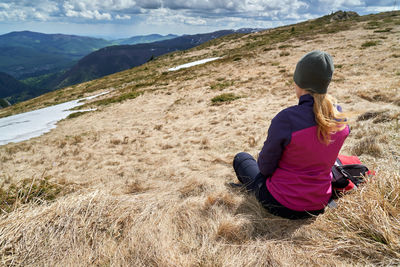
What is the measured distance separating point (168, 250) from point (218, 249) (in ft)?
1.93

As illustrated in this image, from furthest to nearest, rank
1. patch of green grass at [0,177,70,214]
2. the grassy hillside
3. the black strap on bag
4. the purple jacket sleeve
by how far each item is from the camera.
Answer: patch of green grass at [0,177,70,214]
the black strap on bag
the purple jacket sleeve
the grassy hillside

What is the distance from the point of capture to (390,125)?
5.28m

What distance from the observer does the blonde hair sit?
2.46 m

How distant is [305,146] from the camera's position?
8.44 feet

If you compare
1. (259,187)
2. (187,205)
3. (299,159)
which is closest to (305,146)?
(299,159)

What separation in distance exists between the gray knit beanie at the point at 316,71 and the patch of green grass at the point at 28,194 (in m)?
4.02

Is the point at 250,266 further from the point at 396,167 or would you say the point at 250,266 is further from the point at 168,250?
the point at 396,167

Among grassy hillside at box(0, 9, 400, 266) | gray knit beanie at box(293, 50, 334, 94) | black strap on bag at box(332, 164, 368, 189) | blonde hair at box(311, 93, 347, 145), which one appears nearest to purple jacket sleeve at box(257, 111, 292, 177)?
blonde hair at box(311, 93, 347, 145)

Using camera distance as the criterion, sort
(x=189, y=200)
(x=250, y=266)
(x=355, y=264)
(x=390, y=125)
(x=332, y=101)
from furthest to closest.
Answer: (x=390, y=125), (x=189, y=200), (x=332, y=101), (x=250, y=266), (x=355, y=264)

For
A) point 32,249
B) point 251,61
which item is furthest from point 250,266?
point 251,61

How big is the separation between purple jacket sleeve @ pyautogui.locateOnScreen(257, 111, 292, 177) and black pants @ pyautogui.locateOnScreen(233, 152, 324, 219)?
389 millimetres

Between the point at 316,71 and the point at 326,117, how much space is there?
0.55 metres

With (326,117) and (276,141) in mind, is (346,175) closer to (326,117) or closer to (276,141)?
(326,117)

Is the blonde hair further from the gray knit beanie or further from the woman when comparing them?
the gray knit beanie
